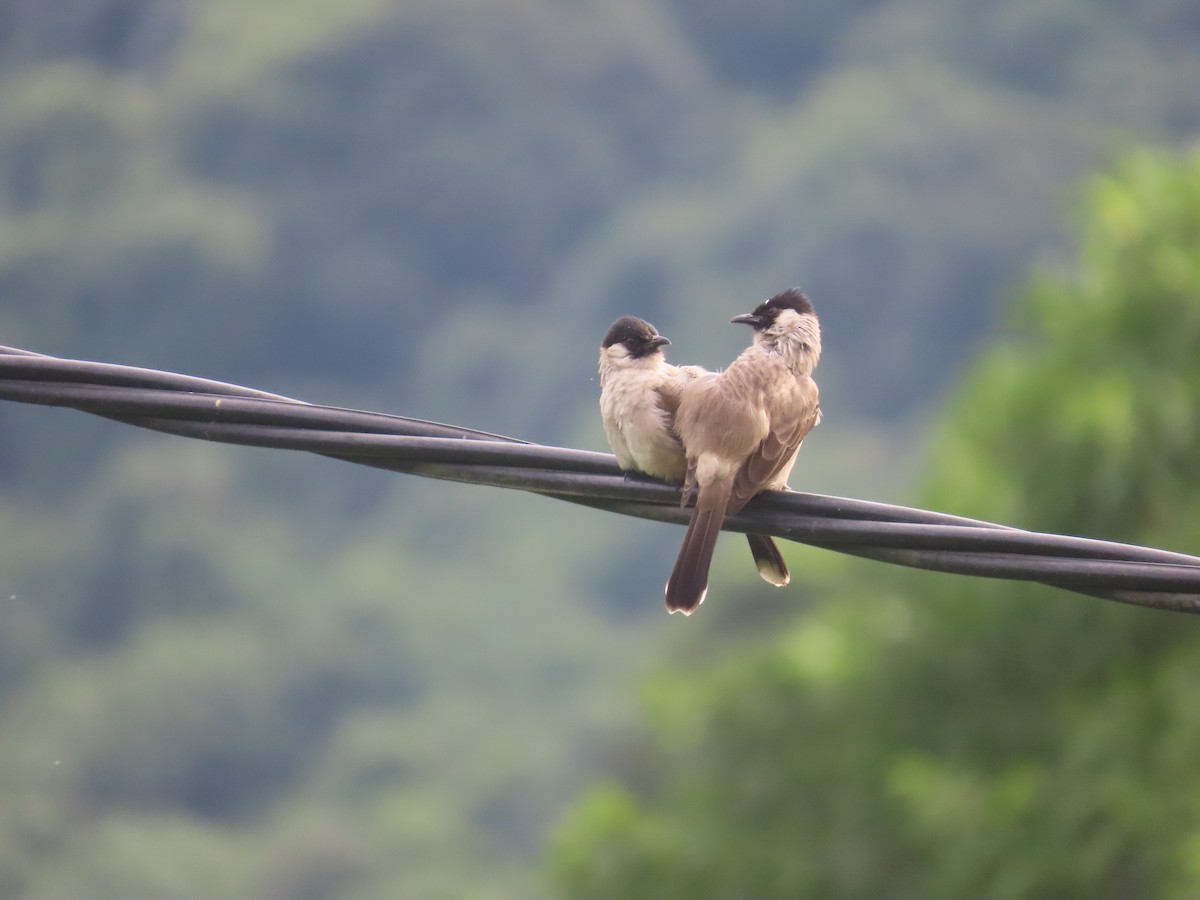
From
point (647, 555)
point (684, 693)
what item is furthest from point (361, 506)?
point (684, 693)

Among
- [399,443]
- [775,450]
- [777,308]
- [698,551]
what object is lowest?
[399,443]

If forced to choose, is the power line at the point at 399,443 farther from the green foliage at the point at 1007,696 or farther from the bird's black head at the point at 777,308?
the green foliage at the point at 1007,696

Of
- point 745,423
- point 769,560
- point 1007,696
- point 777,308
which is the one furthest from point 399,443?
point 1007,696

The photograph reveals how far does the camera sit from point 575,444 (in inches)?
1822

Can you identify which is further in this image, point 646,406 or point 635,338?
point 635,338

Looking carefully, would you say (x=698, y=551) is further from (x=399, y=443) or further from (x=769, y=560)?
(x=399, y=443)

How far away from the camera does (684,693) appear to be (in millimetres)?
16781

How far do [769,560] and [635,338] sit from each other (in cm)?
91

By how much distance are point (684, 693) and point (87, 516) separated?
105ft

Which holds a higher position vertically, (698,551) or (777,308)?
(777,308)

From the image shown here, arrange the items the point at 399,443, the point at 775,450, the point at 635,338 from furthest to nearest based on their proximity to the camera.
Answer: the point at 635,338
the point at 775,450
the point at 399,443

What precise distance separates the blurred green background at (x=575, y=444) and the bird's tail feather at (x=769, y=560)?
4.60m

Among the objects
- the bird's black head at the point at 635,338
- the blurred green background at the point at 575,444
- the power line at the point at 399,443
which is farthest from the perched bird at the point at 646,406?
the blurred green background at the point at 575,444

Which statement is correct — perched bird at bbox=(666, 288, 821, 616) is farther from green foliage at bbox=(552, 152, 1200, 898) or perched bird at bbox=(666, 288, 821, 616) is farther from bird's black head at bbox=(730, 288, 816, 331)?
green foliage at bbox=(552, 152, 1200, 898)
